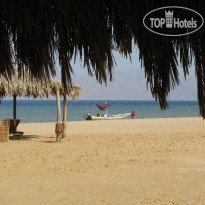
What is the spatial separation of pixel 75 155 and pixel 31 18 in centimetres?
646

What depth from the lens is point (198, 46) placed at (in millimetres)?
1278

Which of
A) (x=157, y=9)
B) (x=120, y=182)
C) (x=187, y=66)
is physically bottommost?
(x=120, y=182)

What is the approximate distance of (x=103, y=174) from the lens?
5711mm

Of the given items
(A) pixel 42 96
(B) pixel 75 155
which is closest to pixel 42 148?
(B) pixel 75 155

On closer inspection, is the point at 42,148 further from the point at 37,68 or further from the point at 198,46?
the point at 198,46

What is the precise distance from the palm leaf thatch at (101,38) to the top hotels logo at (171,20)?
2cm

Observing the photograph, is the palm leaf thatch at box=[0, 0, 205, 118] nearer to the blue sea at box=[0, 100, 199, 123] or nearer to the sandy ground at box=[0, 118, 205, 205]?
the sandy ground at box=[0, 118, 205, 205]

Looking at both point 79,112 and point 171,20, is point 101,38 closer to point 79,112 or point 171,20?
point 171,20

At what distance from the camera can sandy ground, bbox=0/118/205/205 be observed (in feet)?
14.6

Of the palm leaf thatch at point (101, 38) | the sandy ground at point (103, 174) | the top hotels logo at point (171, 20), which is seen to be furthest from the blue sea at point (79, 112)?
the top hotels logo at point (171, 20)

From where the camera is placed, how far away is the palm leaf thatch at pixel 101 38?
51.9 inches

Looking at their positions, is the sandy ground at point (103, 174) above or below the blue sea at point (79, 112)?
below

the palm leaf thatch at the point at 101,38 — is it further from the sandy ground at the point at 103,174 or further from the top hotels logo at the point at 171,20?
the sandy ground at the point at 103,174

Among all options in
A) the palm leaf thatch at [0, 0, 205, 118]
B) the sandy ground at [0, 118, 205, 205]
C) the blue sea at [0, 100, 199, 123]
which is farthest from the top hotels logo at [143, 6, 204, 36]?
the blue sea at [0, 100, 199, 123]
